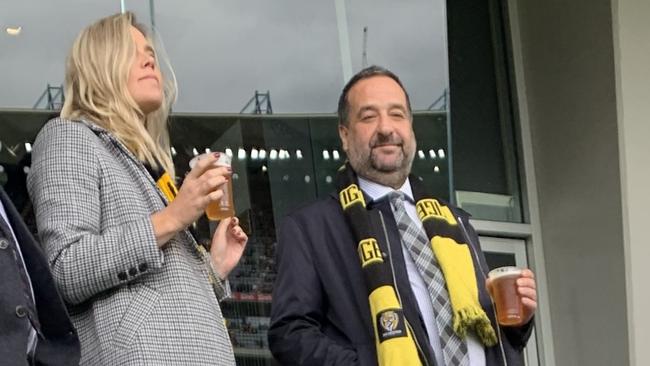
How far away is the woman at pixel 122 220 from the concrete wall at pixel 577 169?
3.20 meters

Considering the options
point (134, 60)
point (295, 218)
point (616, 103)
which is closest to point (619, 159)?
point (616, 103)

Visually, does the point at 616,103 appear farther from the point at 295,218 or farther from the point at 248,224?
the point at 295,218

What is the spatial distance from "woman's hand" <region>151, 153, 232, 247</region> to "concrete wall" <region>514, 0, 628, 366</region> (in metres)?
3.42

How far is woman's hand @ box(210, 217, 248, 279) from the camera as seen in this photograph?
2924 mm

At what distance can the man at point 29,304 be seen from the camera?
2.07 metres

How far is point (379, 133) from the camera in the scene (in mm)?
3449

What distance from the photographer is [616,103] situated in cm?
556

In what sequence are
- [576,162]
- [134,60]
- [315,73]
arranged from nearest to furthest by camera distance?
[134,60]
[315,73]
[576,162]

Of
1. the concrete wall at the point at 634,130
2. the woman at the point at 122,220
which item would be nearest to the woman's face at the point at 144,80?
the woman at the point at 122,220

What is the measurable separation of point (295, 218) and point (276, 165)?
5.63 feet

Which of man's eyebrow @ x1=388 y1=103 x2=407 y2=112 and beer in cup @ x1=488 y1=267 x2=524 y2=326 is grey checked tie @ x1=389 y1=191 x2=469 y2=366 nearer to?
beer in cup @ x1=488 y1=267 x2=524 y2=326

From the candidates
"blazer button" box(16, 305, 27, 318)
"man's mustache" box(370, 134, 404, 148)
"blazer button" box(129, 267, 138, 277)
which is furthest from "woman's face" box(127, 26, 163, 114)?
"blazer button" box(16, 305, 27, 318)

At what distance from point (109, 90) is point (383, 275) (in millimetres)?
909

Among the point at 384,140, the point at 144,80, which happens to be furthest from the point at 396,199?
the point at 144,80
